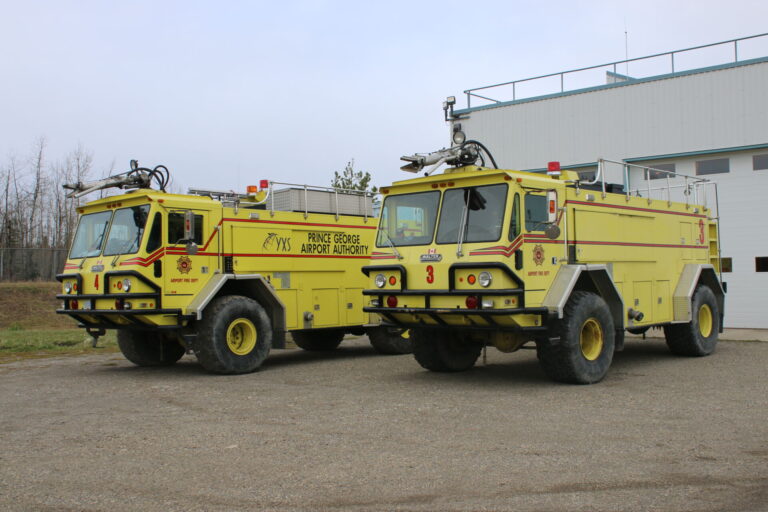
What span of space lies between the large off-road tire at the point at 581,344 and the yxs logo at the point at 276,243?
5.22 meters

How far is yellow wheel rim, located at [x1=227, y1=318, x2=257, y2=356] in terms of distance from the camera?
42.1ft

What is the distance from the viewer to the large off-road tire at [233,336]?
12.4m

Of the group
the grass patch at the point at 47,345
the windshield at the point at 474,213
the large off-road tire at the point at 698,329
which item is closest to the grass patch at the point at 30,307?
the grass patch at the point at 47,345

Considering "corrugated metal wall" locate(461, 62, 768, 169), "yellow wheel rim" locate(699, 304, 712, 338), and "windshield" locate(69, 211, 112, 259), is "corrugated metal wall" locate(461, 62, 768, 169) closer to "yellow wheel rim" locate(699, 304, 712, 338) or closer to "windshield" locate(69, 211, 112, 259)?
"yellow wheel rim" locate(699, 304, 712, 338)

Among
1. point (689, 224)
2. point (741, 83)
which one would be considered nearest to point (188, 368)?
point (689, 224)

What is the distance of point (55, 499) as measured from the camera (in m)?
5.82

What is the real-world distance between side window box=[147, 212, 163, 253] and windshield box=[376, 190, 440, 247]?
348cm

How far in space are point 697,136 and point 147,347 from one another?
44.8 feet

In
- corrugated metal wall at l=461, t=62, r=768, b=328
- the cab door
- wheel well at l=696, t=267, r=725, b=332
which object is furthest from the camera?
corrugated metal wall at l=461, t=62, r=768, b=328

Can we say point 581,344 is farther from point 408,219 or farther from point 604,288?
point 408,219

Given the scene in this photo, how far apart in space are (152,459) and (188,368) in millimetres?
7139

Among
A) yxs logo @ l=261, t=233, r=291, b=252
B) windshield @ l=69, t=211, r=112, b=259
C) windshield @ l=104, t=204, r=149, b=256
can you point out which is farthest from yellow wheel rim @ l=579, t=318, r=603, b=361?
windshield @ l=69, t=211, r=112, b=259

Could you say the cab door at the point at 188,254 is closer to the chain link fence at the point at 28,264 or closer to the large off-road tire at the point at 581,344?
the large off-road tire at the point at 581,344

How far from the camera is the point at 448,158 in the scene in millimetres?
11367
